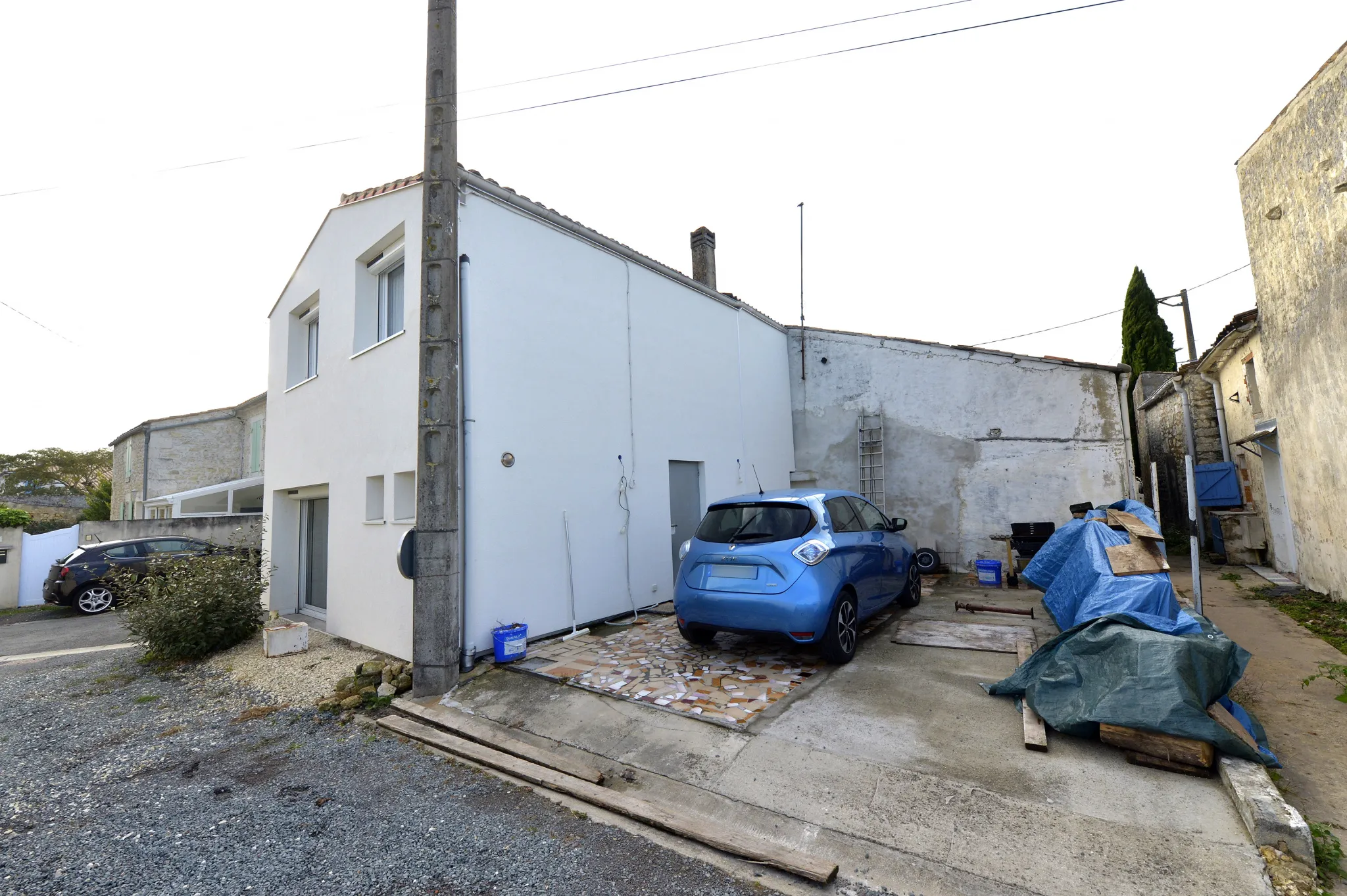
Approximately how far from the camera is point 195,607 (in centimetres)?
729

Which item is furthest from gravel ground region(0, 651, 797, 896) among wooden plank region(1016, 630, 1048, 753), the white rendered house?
wooden plank region(1016, 630, 1048, 753)

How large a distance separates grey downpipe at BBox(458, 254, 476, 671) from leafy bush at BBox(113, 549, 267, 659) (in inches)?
159

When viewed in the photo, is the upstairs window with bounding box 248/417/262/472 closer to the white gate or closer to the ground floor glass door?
the white gate

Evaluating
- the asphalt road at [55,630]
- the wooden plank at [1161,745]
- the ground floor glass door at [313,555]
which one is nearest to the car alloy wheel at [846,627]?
the wooden plank at [1161,745]

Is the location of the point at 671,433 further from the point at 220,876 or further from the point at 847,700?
the point at 220,876

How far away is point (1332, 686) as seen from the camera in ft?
15.3

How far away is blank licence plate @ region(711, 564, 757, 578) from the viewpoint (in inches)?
208

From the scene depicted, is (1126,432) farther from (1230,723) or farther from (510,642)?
(510,642)

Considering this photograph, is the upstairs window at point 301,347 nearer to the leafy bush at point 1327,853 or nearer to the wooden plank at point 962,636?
the wooden plank at point 962,636

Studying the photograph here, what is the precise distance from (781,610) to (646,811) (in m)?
2.14

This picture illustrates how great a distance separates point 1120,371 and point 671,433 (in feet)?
24.9

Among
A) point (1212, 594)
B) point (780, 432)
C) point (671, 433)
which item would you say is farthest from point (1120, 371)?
point (671, 433)

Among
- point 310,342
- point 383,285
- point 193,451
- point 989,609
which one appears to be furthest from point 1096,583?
point 193,451

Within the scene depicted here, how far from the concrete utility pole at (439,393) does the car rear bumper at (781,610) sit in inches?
93.4
